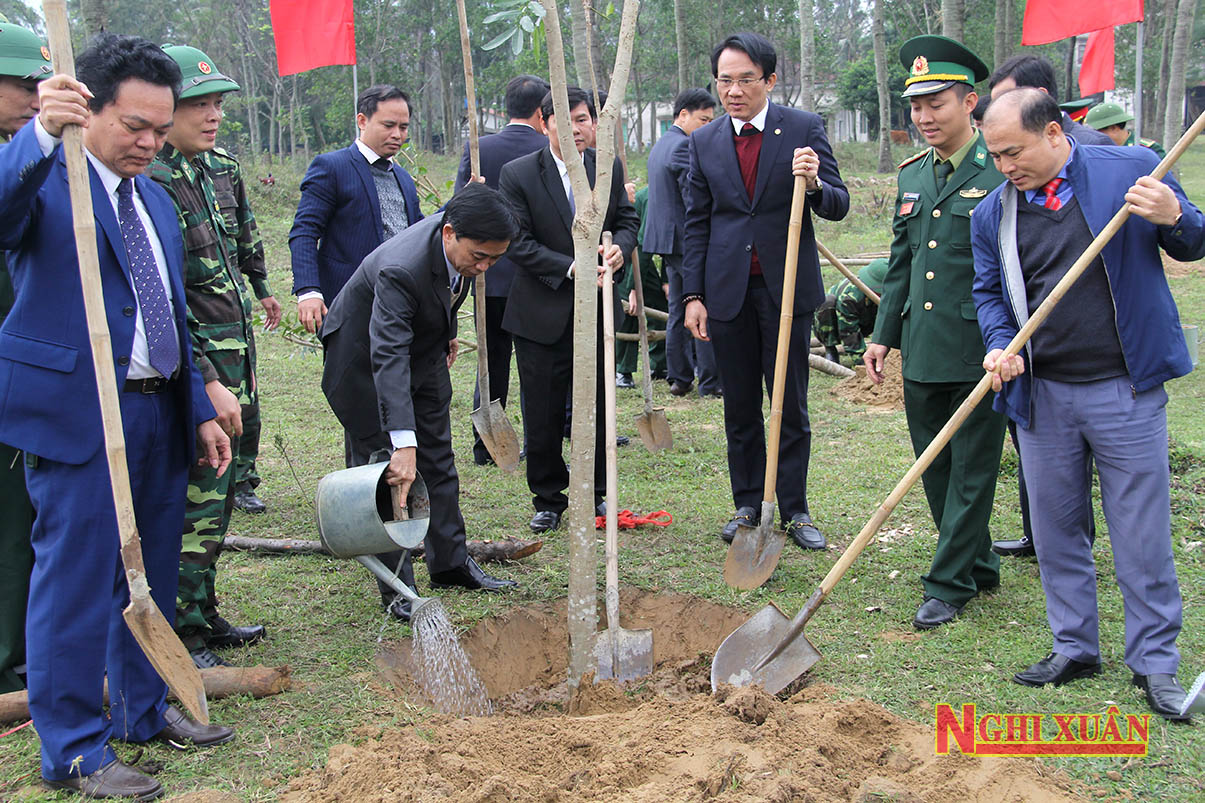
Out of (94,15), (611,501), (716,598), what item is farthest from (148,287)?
(94,15)

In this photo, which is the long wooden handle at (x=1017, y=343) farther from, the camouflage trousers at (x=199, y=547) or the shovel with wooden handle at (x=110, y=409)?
the camouflage trousers at (x=199, y=547)

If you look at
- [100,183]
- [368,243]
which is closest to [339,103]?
[368,243]

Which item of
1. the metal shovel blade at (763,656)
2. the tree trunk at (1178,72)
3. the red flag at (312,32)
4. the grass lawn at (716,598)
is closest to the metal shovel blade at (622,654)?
the metal shovel blade at (763,656)

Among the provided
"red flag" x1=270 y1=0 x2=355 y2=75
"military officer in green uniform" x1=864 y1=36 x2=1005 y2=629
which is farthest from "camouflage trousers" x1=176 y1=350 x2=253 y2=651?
"red flag" x1=270 y1=0 x2=355 y2=75

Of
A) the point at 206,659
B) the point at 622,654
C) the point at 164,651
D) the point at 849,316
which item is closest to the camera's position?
the point at 164,651

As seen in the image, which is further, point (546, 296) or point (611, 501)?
point (546, 296)

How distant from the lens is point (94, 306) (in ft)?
8.20

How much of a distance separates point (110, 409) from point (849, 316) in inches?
280

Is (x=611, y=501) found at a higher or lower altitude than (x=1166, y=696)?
higher

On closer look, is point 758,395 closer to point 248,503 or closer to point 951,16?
point 248,503

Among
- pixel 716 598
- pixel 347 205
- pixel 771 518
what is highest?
pixel 347 205

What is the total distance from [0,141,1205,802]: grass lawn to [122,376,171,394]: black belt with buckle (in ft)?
3.68

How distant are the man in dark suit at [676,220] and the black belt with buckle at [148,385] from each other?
5.14 metres

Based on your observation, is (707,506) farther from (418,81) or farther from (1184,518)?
(418,81)
